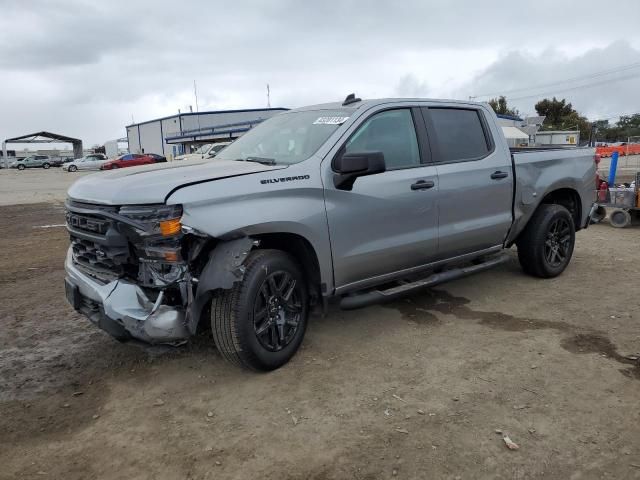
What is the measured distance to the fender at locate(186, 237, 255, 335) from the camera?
3174 millimetres

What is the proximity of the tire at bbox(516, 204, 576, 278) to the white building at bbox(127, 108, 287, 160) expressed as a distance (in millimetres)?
32317

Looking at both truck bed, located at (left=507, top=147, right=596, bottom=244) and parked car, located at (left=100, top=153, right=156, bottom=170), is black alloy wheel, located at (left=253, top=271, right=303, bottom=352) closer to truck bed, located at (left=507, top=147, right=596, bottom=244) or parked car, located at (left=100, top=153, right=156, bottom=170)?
truck bed, located at (left=507, top=147, right=596, bottom=244)

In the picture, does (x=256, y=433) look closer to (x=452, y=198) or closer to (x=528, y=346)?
(x=528, y=346)

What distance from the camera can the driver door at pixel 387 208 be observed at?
385 centimetres

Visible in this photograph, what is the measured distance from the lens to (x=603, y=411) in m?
3.08

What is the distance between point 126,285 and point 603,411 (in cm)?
299

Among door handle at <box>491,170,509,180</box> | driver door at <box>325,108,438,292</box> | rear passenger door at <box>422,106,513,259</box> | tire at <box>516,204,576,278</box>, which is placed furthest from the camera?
tire at <box>516,204,576,278</box>

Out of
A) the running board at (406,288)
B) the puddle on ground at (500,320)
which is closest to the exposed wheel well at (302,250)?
the running board at (406,288)

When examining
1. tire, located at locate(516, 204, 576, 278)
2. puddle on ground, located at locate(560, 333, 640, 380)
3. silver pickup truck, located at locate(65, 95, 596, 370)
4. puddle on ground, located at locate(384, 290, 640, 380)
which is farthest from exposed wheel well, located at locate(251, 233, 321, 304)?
tire, located at locate(516, 204, 576, 278)

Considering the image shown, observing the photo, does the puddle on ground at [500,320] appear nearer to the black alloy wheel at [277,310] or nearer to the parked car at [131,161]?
the black alloy wheel at [277,310]

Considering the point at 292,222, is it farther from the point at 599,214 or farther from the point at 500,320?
the point at 599,214

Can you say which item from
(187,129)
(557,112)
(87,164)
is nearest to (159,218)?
(87,164)

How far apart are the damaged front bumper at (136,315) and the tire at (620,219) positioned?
8.39 meters

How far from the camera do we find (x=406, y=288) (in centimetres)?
427
